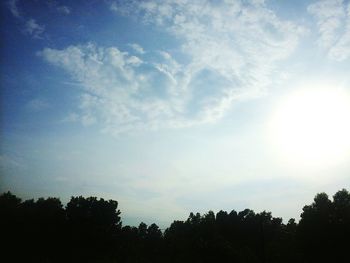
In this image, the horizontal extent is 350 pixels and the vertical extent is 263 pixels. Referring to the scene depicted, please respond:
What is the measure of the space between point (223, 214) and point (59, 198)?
4664 cm

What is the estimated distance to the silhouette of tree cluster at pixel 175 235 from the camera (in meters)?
51.3

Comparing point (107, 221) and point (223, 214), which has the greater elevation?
point (223, 214)

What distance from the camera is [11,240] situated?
63.1 metres

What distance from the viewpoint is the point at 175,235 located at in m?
73.1

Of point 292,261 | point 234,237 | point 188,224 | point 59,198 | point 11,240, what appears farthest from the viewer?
point 234,237

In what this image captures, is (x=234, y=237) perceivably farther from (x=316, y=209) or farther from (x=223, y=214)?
(x=316, y=209)

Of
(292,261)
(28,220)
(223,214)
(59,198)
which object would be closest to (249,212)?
(223,214)

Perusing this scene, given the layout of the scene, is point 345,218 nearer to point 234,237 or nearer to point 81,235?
point 234,237

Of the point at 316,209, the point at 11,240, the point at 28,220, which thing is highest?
the point at 316,209

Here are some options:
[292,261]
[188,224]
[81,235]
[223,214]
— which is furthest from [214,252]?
[223,214]

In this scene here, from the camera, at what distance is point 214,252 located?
5516 centimetres

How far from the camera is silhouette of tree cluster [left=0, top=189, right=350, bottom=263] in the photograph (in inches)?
2020

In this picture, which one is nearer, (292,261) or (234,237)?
(292,261)

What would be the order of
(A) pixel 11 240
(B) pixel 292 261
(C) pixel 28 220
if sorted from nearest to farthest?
(B) pixel 292 261 < (A) pixel 11 240 < (C) pixel 28 220
